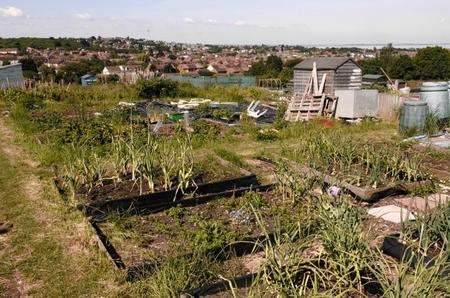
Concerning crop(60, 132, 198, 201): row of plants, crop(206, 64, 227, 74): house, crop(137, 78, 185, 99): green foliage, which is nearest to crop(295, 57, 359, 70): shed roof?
crop(137, 78, 185, 99): green foliage

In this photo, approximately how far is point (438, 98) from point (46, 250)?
9.56 m

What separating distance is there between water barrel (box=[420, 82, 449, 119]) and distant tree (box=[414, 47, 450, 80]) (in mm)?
61168

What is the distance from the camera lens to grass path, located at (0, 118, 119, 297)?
3.54m

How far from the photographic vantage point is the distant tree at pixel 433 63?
65.2 meters

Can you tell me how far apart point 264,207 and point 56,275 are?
2.35 metres

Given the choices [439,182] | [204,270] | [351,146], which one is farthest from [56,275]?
[439,182]

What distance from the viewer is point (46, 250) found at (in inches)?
165

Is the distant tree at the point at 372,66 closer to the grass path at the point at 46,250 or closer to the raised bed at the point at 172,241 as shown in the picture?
the raised bed at the point at 172,241

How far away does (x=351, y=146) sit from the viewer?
6.13 meters

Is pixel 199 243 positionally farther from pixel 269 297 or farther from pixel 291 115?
pixel 291 115

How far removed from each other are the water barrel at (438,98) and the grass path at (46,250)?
8.87 m

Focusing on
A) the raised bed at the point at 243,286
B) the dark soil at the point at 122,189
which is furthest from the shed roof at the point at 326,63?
the raised bed at the point at 243,286

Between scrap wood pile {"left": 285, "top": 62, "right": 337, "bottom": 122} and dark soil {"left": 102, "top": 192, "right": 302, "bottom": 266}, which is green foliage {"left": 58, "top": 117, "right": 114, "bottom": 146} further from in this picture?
scrap wood pile {"left": 285, "top": 62, "right": 337, "bottom": 122}

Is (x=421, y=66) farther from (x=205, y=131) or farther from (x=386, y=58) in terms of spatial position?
(x=205, y=131)
